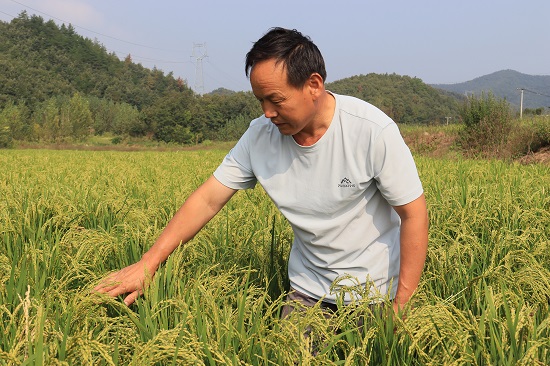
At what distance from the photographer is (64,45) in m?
90.2

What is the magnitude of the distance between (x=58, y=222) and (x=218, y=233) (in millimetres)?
1043

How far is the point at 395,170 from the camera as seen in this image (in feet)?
6.01

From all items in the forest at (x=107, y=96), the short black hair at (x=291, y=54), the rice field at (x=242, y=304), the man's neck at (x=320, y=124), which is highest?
the forest at (x=107, y=96)

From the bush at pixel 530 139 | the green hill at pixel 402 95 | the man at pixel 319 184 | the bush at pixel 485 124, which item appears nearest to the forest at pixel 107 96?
the green hill at pixel 402 95

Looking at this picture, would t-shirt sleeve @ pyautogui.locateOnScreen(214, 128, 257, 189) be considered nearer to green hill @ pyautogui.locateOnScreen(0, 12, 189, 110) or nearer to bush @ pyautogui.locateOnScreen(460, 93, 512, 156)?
bush @ pyautogui.locateOnScreen(460, 93, 512, 156)

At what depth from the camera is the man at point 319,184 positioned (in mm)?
1789

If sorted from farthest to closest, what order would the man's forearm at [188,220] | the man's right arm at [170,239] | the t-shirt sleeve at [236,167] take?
the t-shirt sleeve at [236,167]
the man's forearm at [188,220]
the man's right arm at [170,239]

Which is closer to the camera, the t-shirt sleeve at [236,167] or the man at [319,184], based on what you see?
the man at [319,184]

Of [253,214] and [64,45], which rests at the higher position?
[64,45]

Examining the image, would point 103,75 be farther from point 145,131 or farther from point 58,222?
point 58,222

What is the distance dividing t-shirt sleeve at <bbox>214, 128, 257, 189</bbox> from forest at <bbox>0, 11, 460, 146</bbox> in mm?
36333

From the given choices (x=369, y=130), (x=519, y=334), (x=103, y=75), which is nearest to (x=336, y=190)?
(x=369, y=130)

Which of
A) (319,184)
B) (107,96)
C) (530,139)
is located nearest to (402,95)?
(107,96)

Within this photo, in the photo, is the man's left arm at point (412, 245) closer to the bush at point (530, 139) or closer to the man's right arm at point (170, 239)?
the man's right arm at point (170, 239)
